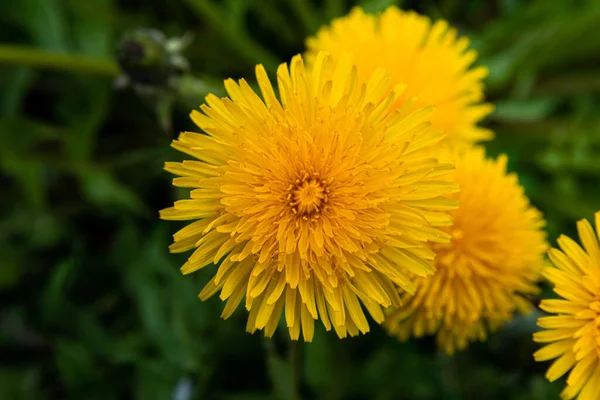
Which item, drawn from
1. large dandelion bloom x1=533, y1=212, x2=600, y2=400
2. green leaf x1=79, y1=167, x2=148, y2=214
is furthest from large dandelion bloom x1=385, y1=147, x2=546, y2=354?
green leaf x1=79, y1=167, x2=148, y2=214

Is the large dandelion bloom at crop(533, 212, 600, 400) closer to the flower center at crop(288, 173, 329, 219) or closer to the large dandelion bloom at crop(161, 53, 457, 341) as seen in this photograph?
the large dandelion bloom at crop(161, 53, 457, 341)

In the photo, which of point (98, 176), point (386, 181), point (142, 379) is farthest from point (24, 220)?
point (386, 181)

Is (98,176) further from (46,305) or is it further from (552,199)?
(552,199)

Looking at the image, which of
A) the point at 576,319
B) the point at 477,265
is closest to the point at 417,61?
the point at 477,265

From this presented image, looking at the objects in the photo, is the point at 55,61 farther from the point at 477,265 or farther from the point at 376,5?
the point at 477,265

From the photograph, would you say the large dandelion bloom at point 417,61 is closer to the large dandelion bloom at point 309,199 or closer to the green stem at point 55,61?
the large dandelion bloom at point 309,199

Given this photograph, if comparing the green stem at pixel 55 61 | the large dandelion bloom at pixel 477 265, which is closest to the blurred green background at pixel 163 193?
the green stem at pixel 55 61
